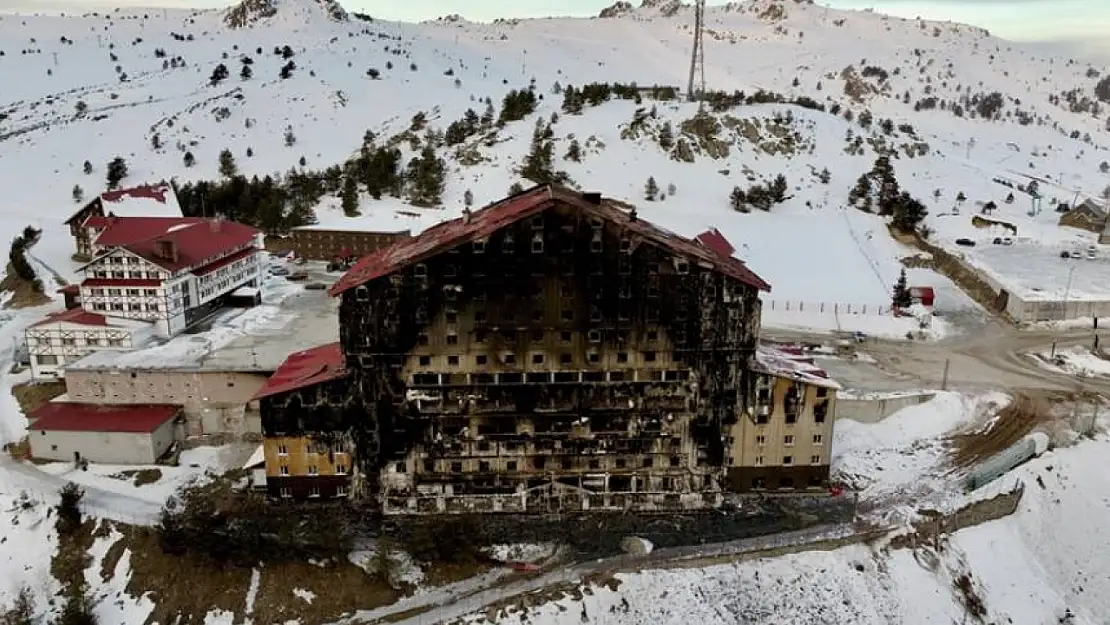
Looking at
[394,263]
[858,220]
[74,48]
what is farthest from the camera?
[74,48]

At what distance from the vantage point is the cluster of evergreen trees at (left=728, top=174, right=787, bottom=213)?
95.4 m

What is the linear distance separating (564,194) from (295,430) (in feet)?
60.3

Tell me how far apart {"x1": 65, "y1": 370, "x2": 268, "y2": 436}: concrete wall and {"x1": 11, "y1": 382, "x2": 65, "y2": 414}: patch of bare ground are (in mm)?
4700

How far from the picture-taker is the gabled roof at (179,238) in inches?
2248

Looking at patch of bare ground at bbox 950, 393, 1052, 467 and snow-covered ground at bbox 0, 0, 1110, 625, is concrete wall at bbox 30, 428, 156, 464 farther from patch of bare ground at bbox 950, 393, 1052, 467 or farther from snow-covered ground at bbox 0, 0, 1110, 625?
patch of bare ground at bbox 950, 393, 1052, 467

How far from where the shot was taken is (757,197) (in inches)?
3767

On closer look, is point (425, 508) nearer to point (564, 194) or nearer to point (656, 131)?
point (564, 194)

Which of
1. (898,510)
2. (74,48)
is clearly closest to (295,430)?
(898,510)

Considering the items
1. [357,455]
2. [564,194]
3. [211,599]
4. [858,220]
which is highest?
[564,194]

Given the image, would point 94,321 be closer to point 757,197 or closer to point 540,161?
point 540,161

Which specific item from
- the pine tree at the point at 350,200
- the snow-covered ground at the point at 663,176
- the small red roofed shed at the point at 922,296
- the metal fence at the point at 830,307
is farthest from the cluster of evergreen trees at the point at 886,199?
the pine tree at the point at 350,200

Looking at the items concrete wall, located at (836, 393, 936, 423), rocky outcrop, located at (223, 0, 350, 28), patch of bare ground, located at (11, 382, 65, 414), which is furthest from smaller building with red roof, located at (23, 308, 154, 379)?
rocky outcrop, located at (223, 0, 350, 28)

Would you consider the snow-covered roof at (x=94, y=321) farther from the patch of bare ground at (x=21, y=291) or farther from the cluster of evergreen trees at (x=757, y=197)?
the cluster of evergreen trees at (x=757, y=197)

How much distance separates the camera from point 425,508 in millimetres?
42219
